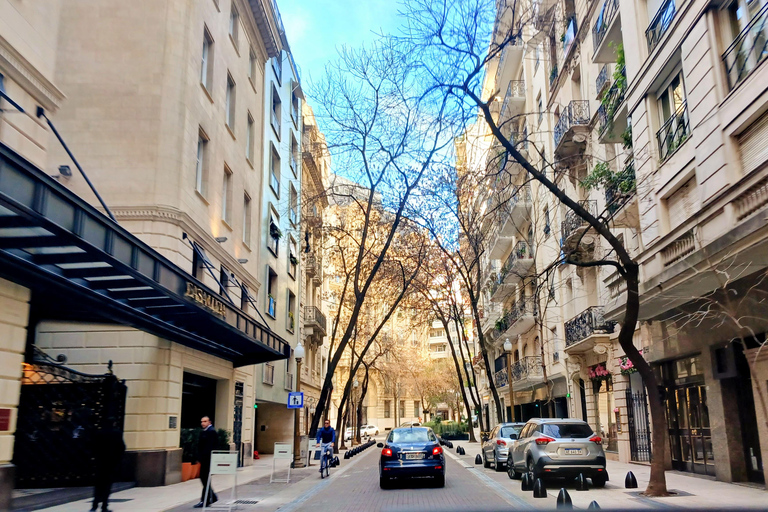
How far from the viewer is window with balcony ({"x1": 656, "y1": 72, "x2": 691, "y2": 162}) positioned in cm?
1603

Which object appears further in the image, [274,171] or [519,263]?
[519,263]

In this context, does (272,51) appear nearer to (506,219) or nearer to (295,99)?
(295,99)

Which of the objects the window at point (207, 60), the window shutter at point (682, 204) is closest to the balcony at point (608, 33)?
the window shutter at point (682, 204)

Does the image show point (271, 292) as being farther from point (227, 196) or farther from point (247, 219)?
point (227, 196)

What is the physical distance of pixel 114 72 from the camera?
1866 cm

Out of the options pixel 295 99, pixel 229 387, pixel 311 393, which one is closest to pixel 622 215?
pixel 229 387

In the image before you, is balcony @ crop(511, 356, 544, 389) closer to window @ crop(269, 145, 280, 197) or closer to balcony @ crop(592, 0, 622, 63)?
window @ crop(269, 145, 280, 197)

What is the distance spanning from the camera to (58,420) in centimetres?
1566

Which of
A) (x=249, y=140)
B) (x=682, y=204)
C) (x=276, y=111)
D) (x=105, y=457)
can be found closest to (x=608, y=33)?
(x=682, y=204)

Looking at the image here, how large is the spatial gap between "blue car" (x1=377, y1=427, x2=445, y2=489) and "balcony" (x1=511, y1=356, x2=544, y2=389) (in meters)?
20.6

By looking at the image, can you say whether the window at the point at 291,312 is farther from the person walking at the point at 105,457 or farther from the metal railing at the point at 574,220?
the person walking at the point at 105,457

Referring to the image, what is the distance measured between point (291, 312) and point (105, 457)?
90.2 feet

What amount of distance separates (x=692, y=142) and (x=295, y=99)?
29709mm

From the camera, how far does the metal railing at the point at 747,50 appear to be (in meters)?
12.5
